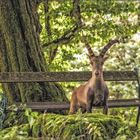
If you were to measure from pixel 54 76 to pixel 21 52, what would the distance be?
2.24 metres

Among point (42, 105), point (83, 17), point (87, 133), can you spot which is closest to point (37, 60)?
point (42, 105)

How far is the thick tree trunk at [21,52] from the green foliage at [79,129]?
4894mm

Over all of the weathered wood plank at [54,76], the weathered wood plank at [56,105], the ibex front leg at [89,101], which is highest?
the weathered wood plank at [54,76]

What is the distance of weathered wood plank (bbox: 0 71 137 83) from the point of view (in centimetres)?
706

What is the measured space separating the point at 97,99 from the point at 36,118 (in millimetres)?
2592

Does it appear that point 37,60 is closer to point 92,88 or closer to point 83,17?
point 92,88

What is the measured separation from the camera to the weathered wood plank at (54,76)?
278 inches

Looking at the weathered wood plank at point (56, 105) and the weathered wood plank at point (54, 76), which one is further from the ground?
the weathered wood plank at point (54, 76)

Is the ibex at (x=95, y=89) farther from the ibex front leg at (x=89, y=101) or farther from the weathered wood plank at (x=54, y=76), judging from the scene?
the weathered wood plank at (x=54, y=76)

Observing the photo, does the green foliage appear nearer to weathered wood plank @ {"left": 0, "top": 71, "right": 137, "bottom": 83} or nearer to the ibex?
the ibex

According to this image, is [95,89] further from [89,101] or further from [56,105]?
[56,105]

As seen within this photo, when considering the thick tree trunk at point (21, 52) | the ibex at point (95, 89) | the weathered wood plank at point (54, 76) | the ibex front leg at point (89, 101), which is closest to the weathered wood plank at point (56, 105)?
the weathered wood plank at point (54, 76)

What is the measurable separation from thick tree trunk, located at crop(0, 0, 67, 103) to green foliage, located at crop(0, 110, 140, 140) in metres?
4.89

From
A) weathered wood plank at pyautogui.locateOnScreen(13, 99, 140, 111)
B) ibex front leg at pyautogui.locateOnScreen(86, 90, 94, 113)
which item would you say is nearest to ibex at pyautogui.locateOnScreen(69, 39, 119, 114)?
ibex front leg at pyautogui.locateOnScreen(86, 90, 94, 113)
